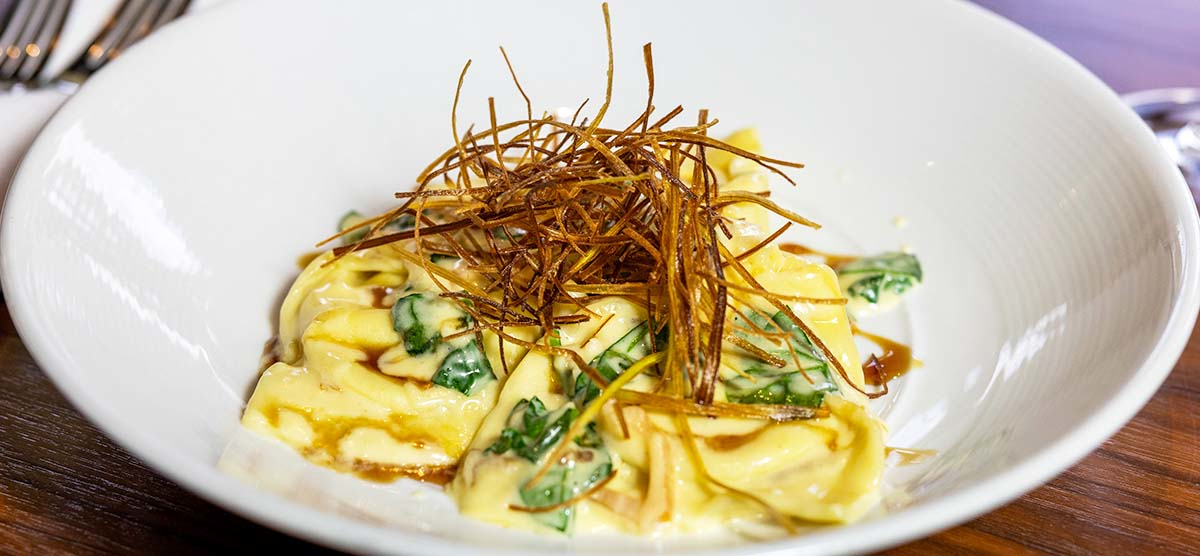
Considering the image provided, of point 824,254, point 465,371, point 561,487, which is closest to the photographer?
point 561,487

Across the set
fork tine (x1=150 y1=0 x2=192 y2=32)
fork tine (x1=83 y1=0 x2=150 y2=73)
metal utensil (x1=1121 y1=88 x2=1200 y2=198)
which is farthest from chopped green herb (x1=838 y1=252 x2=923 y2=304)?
fork tine (x1=83 y1=0 x2=150 y2=73)

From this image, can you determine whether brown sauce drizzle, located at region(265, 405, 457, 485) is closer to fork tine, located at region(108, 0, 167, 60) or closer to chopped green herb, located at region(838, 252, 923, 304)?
chopped green herb, located at region(838, 252, 923, 304)

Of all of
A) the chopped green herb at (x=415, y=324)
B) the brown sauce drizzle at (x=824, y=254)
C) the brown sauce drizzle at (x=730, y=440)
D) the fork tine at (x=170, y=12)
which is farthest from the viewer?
the fork tine at (x=170, y=12)

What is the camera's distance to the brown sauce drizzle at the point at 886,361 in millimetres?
2176

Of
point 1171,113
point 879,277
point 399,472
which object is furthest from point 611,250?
point 1171,113

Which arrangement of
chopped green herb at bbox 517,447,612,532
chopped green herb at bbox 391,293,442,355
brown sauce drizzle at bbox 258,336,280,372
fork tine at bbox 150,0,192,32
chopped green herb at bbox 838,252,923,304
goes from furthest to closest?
fork tine at bbox 150,0,192,32
chopped green herb at bbox 838,252,923,304
brown sauce drizzle at bbox 258,336,280,372
chopped green herb at bbox 391,293,442,355
chopped green herb at bbox 517,447,612,532

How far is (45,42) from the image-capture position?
3014mm

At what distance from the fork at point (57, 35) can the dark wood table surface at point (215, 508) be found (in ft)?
3.46

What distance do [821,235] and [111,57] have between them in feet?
7.37

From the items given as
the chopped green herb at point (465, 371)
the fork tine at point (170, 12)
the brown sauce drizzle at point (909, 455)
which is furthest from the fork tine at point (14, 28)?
the brown sauce drizzle at point (909, 455)

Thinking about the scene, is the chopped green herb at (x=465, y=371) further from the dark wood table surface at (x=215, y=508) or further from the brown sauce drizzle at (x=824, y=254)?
the brown sauce drizzle at (x=824, y=254)

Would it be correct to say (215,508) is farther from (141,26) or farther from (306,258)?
(141,26)

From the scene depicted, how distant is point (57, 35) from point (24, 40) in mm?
95

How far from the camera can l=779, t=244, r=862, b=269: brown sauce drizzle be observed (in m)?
2.55
